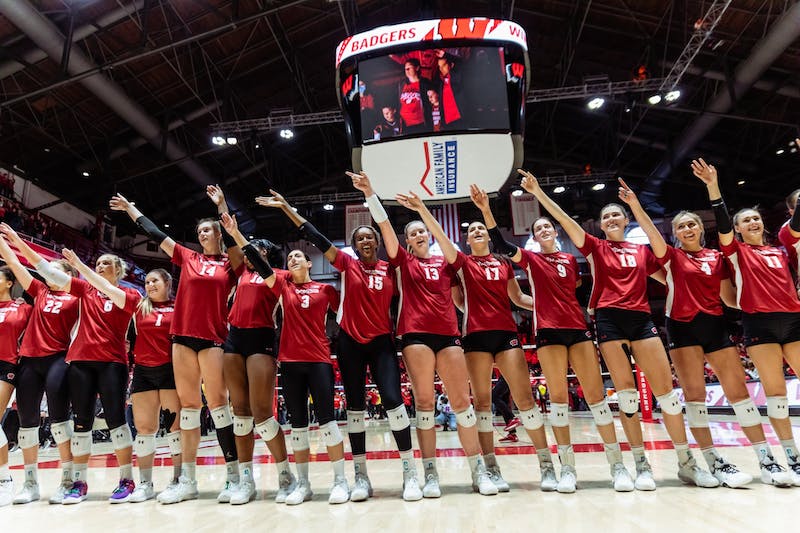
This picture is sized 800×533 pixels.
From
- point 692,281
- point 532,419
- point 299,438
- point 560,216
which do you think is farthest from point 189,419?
point 692,281

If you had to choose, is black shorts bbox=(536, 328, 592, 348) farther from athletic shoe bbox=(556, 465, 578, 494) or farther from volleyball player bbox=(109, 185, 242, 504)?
volleyball player bbox=(109, 185, 242, 504)

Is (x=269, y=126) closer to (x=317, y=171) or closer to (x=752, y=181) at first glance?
(x=317, y=171)

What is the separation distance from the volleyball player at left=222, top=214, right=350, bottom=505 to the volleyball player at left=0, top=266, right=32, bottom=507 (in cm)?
203

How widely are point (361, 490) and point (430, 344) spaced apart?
3.25 feet

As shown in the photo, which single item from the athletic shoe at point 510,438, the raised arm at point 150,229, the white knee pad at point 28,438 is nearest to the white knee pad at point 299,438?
the raised arm at point 150,229

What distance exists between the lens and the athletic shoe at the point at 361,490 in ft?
10.0

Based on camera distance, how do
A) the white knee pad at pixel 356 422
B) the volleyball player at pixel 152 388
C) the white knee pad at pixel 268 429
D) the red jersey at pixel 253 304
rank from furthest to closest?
the volleyball player at pixel 152 388 → the red jersey at pixel 253 304 → the white knee pad at pixel 268 429 → the white knee pad at pixel 356 422

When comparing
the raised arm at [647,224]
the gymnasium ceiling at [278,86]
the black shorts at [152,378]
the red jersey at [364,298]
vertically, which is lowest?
the black shorts at [152,378]

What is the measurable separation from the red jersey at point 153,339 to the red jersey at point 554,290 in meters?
2.56

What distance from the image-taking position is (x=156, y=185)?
17.0 meters

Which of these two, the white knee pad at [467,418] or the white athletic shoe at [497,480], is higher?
the white knee pad at [467,418]

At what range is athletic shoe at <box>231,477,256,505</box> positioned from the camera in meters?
3.16

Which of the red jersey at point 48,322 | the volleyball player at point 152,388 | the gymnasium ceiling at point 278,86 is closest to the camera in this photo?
the volleyball player at point 152,388

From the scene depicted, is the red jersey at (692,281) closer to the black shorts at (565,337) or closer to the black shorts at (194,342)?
the black shorts at (565,337)
